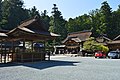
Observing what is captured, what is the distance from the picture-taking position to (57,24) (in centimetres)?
6050

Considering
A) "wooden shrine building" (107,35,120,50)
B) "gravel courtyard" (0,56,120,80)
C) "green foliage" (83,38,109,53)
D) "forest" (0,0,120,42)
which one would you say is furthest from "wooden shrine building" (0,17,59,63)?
"forest" (0,0,120,42)

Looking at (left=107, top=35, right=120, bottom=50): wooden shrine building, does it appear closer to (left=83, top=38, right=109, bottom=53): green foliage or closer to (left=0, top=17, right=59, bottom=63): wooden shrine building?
(left=83, top=38, right=109, bottom=53): green foliage

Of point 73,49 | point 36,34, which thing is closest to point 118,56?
point 36,34

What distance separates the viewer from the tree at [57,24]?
5781cm

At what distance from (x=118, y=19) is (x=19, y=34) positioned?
39.9 metres

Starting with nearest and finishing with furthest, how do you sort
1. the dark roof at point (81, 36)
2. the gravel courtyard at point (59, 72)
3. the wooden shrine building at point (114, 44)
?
the gravel courtyard at point (59, 72) → the wooden shrine building at point (114, 44) → the dark roof at point (81, 36)

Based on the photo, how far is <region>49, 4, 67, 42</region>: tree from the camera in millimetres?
57812

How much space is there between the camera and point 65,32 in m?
61.2

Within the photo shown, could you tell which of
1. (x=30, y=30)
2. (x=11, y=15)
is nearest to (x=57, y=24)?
(x=11, y=15)

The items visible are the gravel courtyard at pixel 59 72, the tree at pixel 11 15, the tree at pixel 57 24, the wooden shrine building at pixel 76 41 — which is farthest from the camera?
the tree at pixel 57 24

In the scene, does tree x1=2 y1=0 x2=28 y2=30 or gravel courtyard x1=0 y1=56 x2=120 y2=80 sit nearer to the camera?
gravel courtyard x1=0 y1=56 x2=120 y2=80

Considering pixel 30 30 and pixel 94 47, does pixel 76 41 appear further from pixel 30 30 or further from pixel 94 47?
pixel 30 30

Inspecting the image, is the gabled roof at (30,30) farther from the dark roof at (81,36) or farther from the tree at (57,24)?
Answer: the tree at (57,24)

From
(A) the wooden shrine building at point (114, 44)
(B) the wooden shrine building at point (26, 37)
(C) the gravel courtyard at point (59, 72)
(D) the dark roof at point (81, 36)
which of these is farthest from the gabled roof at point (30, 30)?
(D) the dark roof at point (81, 36)
